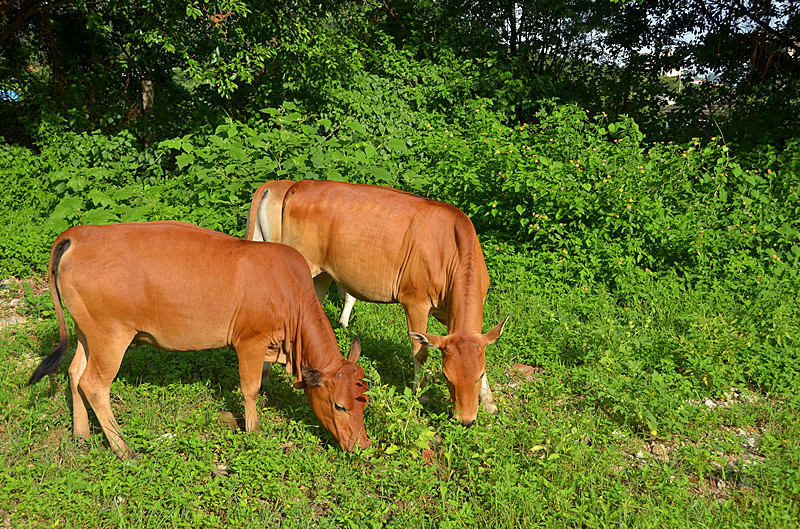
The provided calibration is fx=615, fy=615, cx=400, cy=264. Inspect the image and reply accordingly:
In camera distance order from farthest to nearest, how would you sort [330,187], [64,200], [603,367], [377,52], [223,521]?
1. [377,52]
2. [64,200]
3. [330,187]
4. [603,367]
5. [223,521]

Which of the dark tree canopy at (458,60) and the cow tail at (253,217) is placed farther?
the dark tree canopy at (458,60)

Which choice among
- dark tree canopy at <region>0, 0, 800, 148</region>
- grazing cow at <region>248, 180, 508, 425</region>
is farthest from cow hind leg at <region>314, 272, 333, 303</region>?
dark tree canopy at <region>0, 0, 800, 148</region>

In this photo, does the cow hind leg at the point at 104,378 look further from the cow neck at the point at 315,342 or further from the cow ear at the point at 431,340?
the cow ear at the point at 431,340

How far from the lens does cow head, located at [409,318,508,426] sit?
4.89 meters

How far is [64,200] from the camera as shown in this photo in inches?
357

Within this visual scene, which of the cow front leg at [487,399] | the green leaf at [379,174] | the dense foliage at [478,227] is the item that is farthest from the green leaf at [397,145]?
the cow front leg at [487,399]

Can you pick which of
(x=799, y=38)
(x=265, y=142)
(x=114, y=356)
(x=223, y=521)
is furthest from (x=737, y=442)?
(x=799, y=38)

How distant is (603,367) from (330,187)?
131 inches

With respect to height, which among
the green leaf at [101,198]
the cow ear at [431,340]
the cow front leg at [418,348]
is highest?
the cow ear at [431,340]

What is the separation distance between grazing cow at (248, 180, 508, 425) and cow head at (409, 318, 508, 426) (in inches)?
0.5

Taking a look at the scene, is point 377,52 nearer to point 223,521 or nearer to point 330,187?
point 330,187

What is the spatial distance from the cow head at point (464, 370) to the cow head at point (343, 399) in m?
0.67

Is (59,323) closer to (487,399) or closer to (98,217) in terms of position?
(487,399)

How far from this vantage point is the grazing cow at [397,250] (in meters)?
5.46
